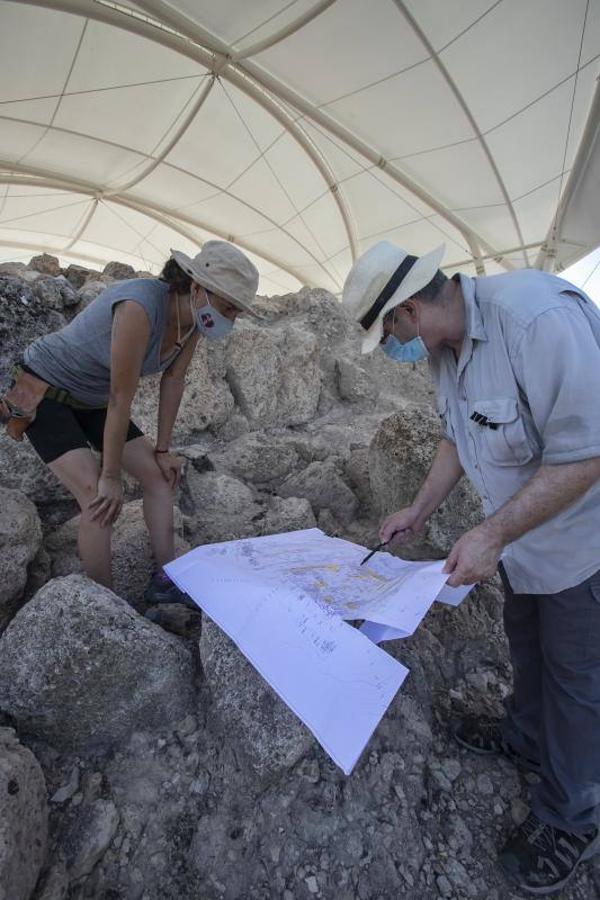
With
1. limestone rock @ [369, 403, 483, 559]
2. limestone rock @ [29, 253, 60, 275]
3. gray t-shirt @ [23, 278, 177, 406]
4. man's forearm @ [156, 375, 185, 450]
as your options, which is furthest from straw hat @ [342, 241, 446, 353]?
limestone rock @ [29, 253, 60, 275]

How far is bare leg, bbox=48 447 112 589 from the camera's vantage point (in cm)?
208

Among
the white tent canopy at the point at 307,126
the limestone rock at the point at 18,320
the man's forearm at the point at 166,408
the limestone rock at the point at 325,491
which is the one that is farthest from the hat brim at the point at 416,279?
the white tent canopy at the point at 307,126

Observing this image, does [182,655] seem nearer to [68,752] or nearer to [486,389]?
[68,752]

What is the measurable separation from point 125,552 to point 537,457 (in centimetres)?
187

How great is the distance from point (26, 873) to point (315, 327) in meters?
4.23

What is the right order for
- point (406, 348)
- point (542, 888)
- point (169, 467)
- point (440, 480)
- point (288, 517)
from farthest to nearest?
1. point (288, 517)
2. point (169, 467)
3. point (440, 480)
4. point (406, 348)
5. point (542, 888)

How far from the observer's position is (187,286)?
89.1 inches

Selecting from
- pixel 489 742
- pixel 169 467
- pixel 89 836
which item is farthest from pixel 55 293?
pixel 489 742

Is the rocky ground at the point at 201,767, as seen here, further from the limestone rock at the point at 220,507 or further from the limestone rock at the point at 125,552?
the limestone rock at the point at 220,507

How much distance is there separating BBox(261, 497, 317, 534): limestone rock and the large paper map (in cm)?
82

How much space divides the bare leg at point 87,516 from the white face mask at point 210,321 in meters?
0.78

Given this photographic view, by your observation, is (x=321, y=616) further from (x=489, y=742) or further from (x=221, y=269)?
(x=221, y=269)

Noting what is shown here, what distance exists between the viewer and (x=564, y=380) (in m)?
1.31

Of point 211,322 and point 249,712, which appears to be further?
point 211,322
